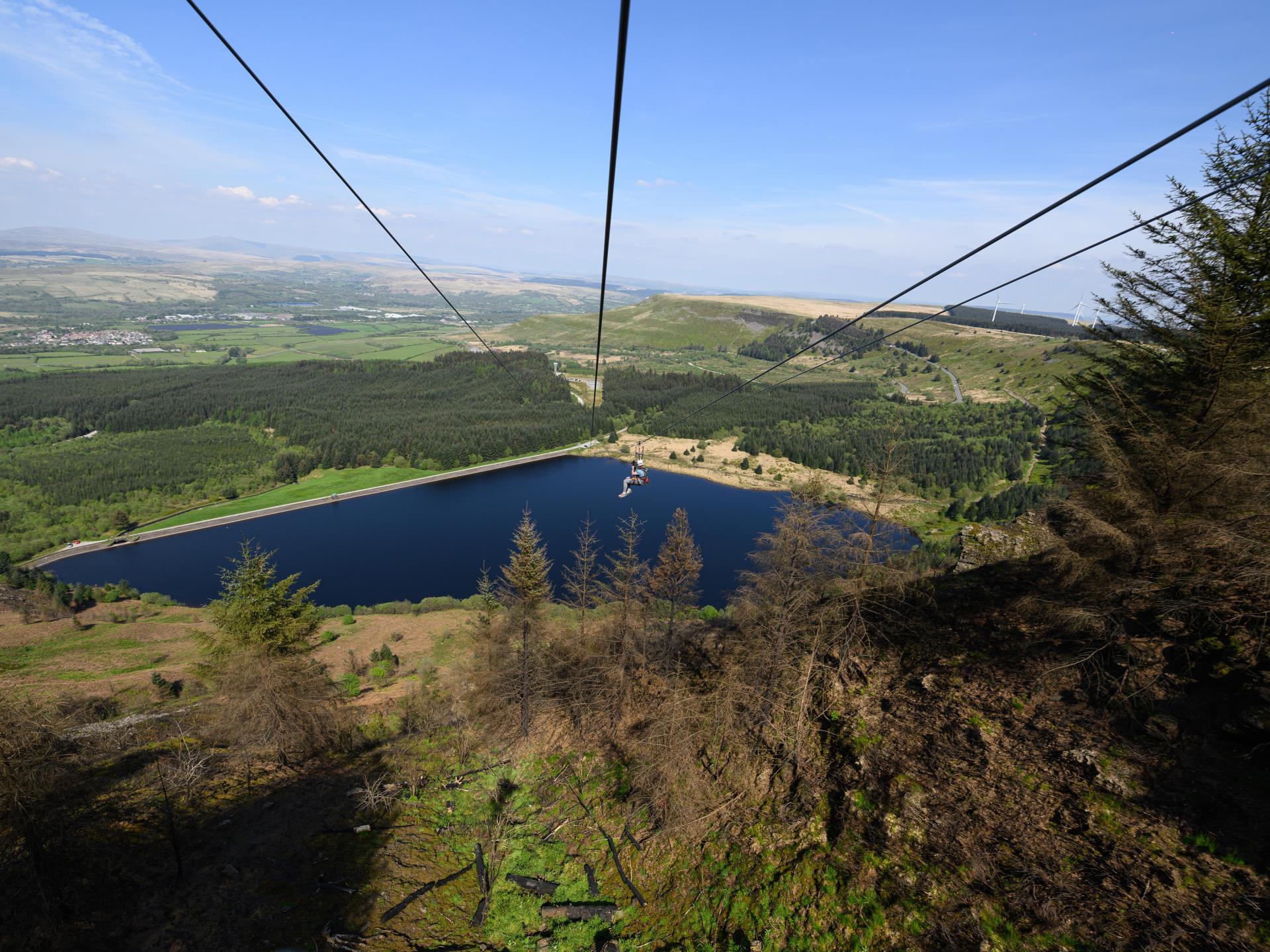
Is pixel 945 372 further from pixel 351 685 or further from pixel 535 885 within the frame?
pixel 535 885

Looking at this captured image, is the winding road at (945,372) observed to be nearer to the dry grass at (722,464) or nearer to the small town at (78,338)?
the dry grass at (722,464)

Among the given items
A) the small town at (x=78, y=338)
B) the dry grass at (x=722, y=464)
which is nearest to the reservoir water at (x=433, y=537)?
the dry grass at (x=722, y=464)

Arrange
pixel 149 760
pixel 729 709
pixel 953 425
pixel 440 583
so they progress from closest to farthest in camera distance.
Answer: pixel 729 709, pixel 149 760, pixel 440 583, pixel 953 425

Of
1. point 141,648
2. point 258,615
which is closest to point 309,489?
point 141,648

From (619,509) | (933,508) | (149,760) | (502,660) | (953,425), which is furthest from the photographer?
(953,425)

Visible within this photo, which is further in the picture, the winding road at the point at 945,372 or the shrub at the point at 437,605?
the winding road at the point at 945,372

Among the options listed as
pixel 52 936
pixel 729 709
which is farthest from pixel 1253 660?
pixel 52 936

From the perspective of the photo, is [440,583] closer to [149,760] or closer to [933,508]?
[149,760]
